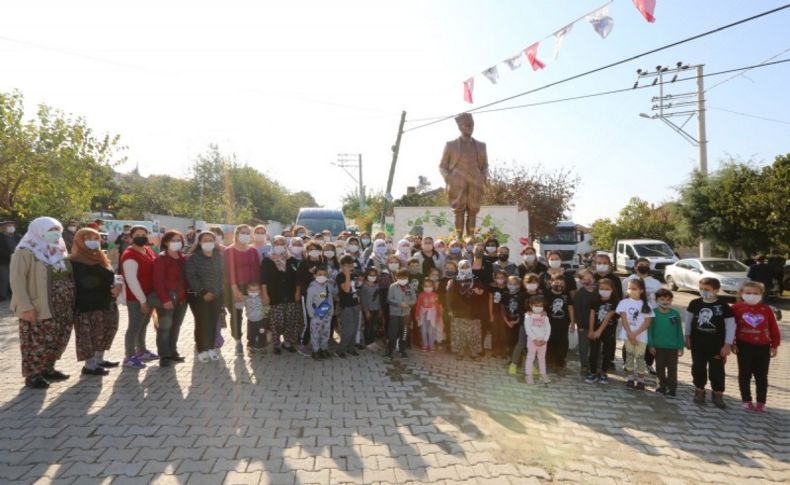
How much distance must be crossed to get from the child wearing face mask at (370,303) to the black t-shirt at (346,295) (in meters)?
0.27

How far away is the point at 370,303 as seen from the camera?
22.3 ft

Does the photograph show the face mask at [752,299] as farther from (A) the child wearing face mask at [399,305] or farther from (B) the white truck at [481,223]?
(B) the white truck at [481,223]

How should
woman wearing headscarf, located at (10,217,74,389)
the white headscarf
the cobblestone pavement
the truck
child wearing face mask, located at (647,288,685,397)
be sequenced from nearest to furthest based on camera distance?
the cobblestone pavement, woman wearing headscarf, located at (10,217,74,389), the white headscarf, child wearing face mask, located at (647,288,685,397), the truck

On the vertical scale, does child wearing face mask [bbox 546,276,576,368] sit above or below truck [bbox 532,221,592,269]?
below

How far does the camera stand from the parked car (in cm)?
1383

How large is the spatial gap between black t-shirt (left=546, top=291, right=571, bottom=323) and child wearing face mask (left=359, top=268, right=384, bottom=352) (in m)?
2.41

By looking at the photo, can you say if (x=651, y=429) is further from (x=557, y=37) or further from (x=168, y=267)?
(x=557, y=37)

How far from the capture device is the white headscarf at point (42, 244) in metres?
4.89

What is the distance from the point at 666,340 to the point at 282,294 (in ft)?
16.1

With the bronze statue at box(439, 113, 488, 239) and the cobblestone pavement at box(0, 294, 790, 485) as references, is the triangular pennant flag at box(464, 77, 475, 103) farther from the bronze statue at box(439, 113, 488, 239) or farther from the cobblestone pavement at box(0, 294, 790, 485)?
the cobblestone pavement at box(0, 294, 790, 485)

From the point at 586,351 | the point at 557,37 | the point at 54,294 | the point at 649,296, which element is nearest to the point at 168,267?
the point at 54,294

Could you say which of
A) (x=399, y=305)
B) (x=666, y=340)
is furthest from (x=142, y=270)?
(x=666, y=340)

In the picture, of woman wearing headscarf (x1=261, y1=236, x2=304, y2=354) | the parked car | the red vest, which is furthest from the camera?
the parked car

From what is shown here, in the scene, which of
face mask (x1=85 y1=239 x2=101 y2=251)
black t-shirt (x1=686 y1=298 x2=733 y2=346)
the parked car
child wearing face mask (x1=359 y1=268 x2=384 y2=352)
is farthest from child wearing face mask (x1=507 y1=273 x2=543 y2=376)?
the parked car
